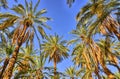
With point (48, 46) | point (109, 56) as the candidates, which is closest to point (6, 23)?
point (109, 56)

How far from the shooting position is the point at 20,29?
29734mm

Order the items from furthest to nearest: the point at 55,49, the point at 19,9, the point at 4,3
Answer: the point at 55,49
the point at 19,9
the point at 4,3

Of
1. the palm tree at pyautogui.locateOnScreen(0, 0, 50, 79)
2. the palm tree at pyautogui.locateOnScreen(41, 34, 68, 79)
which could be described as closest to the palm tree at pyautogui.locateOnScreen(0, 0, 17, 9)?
the palm tree at pyautogui.locateOnScreen(0, 0, 50, 79)

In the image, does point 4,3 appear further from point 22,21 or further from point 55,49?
point 55,49

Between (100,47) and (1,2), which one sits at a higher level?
(1,2)

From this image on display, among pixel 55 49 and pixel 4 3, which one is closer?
pixel 4 3

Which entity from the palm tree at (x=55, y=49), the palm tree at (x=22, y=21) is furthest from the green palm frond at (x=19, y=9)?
the palm tree at (x=55, y=49)

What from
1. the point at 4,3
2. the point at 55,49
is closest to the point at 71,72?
the point at 55,49

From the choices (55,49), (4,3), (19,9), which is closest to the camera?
(4,3)

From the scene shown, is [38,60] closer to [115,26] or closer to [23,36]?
[23,36]

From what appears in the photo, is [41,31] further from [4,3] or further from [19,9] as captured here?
[4,3]

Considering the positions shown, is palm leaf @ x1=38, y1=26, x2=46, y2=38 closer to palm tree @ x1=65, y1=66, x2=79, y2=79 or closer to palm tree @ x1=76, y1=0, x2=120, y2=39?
palm tree @ x1=76, y1=0, x2=120, y2=39

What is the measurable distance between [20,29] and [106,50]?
1148 centimetres

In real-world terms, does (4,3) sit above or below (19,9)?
below
